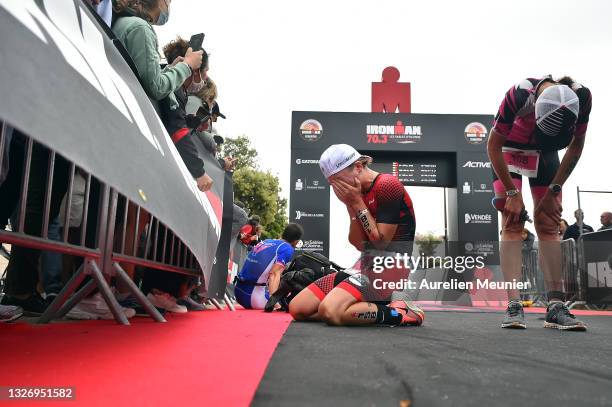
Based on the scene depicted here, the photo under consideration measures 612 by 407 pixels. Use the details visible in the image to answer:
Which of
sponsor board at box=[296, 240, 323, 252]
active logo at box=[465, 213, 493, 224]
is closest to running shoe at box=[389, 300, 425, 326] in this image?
sponsor board at box=[296, 240, 323, 252]

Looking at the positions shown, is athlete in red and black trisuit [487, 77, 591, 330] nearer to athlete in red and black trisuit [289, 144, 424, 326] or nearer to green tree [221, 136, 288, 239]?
athlete in red and black trisuit [289, 144, 424, 326]

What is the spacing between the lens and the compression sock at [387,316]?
2762 millimetres

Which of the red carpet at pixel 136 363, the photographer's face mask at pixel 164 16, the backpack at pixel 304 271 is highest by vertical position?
the photographer's face mask at pixel 164 16

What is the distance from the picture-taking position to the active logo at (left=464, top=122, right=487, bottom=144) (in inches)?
464

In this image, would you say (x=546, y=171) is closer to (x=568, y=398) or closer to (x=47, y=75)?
(x=568, y=398)

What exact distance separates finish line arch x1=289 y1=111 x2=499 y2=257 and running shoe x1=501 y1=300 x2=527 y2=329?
8.56 meters

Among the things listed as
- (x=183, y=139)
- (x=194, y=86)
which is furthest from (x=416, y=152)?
(x=183, y=139)

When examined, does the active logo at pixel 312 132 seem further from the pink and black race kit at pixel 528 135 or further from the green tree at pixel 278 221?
the green tree at pixel 278 221

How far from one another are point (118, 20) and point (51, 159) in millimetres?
1162

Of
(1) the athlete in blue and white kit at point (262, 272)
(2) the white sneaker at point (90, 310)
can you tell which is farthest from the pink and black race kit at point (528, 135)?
(2) the white sneaker at point (90, 310)

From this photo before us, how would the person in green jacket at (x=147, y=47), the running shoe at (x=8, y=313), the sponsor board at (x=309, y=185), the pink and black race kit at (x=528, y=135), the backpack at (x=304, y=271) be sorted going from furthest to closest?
1. the sponsor board at (x=309, y=185)
2. the backpack at (x=304, y=271)
3. the pink and black race kit at (x=528, y=135)
4. the person in green jacket at (x=147, y=47)
5. the running shoe at (x=8, y=313)

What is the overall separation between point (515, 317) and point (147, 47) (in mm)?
2791

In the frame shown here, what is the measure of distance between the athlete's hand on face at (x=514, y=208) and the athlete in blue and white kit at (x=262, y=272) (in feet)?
8.28

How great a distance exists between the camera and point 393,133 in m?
11.8
